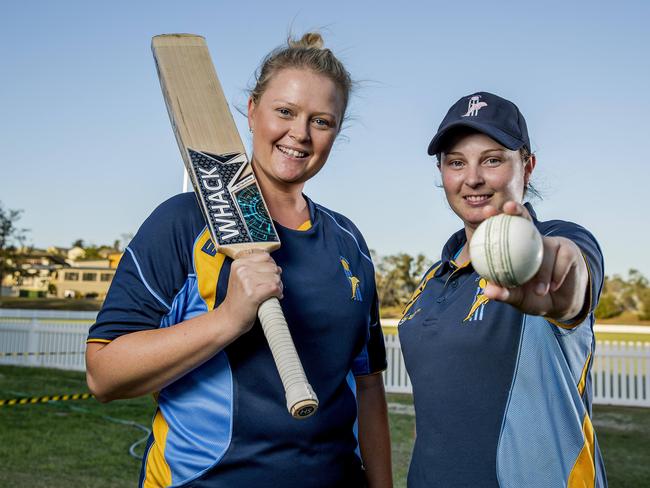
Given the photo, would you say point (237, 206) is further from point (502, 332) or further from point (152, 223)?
point (502, 332)

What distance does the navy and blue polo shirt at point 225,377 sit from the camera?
149cm

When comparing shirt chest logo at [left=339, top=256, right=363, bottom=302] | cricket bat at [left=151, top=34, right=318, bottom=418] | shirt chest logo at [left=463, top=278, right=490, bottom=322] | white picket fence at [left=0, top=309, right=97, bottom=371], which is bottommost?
white picket fence at [left=0, top=309, right=97, bottom=371]

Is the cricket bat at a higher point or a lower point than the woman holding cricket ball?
higher

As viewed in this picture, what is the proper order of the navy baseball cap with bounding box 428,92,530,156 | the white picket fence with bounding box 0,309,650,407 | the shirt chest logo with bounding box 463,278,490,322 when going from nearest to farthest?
the shirt chest logo with bounding box 463,278,490,322, the navy baseball cap with bounding box 428,92,530,156, the white picket fence with bounding box 0,309,650,407

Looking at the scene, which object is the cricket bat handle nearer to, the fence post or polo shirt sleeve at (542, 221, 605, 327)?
polo shirt sleeve at (542, 221, 605, 327)

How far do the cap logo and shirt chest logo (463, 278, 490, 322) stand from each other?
19.8 inches

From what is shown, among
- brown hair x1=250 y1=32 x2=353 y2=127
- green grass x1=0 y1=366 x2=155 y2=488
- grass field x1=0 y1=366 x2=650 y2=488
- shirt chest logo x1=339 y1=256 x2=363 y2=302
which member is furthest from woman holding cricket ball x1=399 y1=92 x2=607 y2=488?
green grass x1=0 y1=366 x2=155 y2=488

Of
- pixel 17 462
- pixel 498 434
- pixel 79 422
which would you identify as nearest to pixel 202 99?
pixel 498 434

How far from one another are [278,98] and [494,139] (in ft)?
2.07

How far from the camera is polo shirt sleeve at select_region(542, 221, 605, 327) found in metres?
1.38

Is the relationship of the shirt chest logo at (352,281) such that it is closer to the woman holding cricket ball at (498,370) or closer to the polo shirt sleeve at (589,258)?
the woman holding cricket ball at (498,370)

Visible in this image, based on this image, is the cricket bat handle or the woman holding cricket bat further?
the woman holding cricket bat

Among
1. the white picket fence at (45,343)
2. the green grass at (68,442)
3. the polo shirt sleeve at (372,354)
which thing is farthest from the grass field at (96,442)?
the polo shirt sleeve at (372,354)

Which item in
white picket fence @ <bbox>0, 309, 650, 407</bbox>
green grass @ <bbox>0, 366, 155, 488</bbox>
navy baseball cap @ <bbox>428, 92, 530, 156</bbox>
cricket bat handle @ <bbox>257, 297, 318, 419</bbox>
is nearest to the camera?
cricket bat handle @ <bbox>257, 297, 318, 419</bbox>
